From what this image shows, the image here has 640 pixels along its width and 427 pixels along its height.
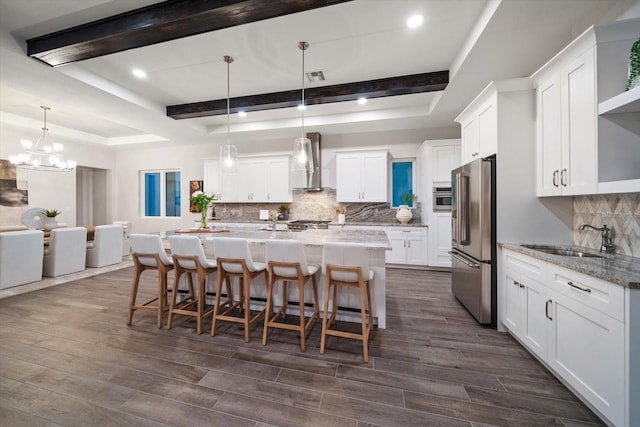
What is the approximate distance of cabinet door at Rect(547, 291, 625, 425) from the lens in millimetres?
1335

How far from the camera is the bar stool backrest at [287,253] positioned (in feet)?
7.18

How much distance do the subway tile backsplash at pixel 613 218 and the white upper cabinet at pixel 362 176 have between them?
2.98 metres

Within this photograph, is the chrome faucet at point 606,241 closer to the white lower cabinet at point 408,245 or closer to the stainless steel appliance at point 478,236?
the stainless steel appliance at point 478,236

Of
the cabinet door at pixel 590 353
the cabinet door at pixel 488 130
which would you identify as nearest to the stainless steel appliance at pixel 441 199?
the cabinet door at pixel 488 130

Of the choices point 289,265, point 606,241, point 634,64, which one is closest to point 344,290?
point 289,265

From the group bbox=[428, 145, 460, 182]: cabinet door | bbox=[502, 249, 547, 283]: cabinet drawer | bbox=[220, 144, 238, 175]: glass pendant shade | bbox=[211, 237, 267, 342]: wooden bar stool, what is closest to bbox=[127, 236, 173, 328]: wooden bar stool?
bbox=[211, 237, 267, 342]: wooden bar stool

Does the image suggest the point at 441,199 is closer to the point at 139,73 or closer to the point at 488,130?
the point at 488,130

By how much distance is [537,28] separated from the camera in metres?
2.22

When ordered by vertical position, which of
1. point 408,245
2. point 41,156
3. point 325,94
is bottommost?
point 408,245

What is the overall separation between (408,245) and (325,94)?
307 cm

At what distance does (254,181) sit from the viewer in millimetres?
5820

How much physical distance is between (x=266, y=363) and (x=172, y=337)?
110 centimetres

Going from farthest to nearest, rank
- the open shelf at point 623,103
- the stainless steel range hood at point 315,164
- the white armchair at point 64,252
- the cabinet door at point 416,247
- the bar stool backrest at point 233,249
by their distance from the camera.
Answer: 1. the stainless steel range hood at point 315,164
2. the cabinet door at point 416,247
3. the white armchair at point 64,252
4. the bar stool backrest at point 233,249
5. the open shelf at point 623,103

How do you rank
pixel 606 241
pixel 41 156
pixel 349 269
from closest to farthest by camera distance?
pixel 606 241 < pixel 349 269 < pixel 41 156
